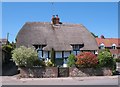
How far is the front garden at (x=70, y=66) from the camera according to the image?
32562 millimetres

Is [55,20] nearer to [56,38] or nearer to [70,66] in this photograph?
[56,38]

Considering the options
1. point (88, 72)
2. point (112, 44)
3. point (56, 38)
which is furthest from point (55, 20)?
point (112, 44)

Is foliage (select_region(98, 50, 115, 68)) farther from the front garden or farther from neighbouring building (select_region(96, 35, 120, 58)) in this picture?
neighbouring building (select_region(96, 35, 120, 58))

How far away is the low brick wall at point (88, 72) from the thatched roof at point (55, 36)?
1060cm

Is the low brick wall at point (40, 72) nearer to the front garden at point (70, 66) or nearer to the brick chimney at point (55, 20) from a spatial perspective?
the front garden at point (70, 66)

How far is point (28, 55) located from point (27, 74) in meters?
2.00

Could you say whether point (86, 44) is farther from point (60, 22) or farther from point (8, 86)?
point (8, 86)

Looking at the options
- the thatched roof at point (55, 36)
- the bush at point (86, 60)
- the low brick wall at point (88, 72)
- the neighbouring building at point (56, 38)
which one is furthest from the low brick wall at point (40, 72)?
the thatched roof at point (55, 36)

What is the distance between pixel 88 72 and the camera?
33188mm

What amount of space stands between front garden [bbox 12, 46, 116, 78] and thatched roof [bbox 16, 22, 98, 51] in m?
10.3

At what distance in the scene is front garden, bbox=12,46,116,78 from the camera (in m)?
32.6

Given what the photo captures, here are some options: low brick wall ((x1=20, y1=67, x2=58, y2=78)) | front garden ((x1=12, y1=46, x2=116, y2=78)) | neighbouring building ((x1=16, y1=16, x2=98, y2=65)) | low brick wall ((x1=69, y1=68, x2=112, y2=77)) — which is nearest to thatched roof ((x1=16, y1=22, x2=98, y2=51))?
neighbouring building ((x1=16, y1=16, x2=98, y2=65))

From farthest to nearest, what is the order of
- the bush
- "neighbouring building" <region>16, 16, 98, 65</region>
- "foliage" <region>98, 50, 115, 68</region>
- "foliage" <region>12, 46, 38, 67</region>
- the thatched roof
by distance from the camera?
the thatched roof
"neighbouring building" <region>16, 16, 98, 65</region>
"foliage" <region>98, 50, 115, 68</region>
the bush
"foliage" <region>12, 46, 38, 67</region>

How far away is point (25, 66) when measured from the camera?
3275 centimetres
